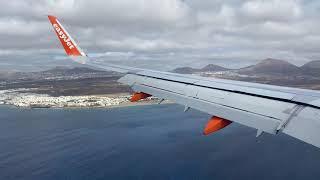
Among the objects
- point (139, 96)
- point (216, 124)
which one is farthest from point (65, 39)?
point (216, 124)

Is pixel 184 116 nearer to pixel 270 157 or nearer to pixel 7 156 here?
pixel 270 157

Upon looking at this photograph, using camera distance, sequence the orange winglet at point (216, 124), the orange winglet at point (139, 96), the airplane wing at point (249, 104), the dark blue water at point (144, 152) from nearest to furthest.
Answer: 1. the airplane wing at point (249, 104)
2. the orange winglet at point (216, 124)
3. the orange winglet at point (139, 96)
4. the dark blue water at point (144, 152)

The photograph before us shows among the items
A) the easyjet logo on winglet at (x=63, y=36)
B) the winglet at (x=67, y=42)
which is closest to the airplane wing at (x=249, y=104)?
the winglet at (x=67, y=42)

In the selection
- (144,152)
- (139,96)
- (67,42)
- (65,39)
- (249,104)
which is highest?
(65,39)

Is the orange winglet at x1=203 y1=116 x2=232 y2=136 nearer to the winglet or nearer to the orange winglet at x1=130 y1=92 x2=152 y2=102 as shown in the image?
the orange winglet at x1=130 y1=92 x2=152 y2=102

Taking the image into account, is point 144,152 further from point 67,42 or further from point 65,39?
point 65,39

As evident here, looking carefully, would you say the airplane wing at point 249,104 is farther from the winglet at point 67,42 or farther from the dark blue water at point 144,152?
the dark blue water at point 144,152
